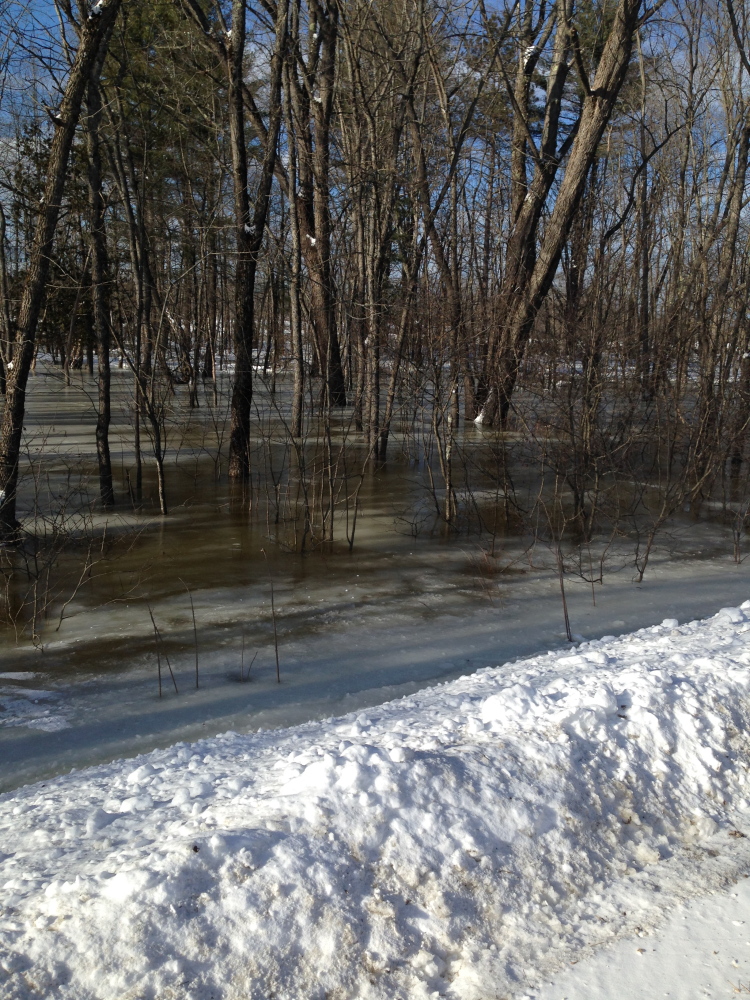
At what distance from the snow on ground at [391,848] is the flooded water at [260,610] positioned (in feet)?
3.60

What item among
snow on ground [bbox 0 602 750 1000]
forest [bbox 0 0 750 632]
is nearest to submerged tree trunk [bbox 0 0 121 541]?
forest [bbox 0 0 750 632]

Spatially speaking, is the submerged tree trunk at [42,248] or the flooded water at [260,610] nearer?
the flooded water at [260,610]

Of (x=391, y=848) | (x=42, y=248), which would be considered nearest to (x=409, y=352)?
(x=42, y=248)

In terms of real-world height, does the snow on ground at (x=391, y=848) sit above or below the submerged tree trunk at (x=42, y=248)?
below

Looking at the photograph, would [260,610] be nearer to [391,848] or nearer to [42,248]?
[42,248]

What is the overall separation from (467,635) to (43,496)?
687 centimetres

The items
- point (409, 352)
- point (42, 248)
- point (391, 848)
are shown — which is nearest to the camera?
point (391, 848)

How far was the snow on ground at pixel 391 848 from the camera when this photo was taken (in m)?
2.57

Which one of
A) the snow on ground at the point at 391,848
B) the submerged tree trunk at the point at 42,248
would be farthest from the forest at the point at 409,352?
the snow on ground at the point at 391,848

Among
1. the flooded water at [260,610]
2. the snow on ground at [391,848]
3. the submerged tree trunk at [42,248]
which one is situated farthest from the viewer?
the submerged tree trunk at [42,248]

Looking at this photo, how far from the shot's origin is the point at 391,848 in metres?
2.99

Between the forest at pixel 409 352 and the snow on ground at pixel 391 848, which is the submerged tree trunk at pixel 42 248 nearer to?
the forest at pixel 409 352

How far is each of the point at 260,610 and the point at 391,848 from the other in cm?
441

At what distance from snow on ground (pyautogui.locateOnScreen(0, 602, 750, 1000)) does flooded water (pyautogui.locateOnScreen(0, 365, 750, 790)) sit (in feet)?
3.60
